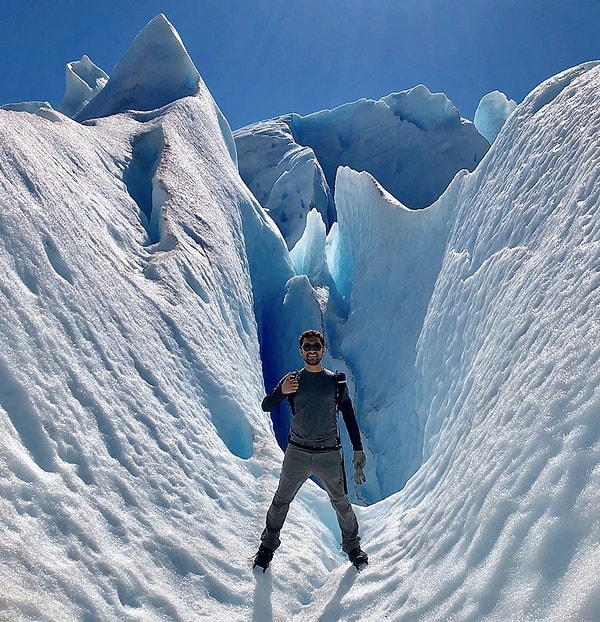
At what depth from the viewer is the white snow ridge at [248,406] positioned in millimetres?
2525

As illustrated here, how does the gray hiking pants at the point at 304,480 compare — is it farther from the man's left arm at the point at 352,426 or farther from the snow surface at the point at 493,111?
the snow surface at the point at 493,111

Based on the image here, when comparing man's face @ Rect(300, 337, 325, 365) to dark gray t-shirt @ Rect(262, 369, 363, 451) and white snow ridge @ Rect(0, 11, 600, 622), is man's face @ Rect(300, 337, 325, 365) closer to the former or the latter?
dark gray t-shirt @ Rect(262, 369, 363, 451)

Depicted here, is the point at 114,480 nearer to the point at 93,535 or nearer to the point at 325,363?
the point at 93,535

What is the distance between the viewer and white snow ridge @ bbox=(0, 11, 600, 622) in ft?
8.29

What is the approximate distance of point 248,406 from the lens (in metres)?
5.47

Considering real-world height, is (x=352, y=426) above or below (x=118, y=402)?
below

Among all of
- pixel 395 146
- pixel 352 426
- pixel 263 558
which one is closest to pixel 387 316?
pixel 352 426

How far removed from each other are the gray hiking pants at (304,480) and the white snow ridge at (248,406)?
29cm

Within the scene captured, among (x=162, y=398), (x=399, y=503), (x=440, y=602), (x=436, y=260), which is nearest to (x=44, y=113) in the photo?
(x=162, y=398)

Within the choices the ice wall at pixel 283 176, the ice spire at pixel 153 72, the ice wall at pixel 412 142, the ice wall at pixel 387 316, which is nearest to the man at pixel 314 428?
the ice wall at pixel 387 316

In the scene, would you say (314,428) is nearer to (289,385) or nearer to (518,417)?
(289,385)

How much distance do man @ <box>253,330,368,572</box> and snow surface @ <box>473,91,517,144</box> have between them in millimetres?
21882

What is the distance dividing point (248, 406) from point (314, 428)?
226 cm

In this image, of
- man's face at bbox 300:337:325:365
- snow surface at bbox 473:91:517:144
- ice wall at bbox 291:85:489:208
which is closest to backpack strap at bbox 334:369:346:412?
man's face at bbox 300:337:325:365
